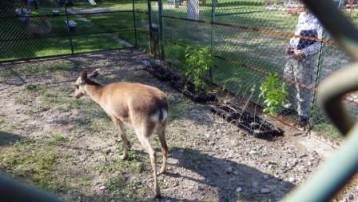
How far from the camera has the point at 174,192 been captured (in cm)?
446

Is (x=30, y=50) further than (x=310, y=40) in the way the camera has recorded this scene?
Yes

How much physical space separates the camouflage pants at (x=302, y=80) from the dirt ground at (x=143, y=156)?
43 cm

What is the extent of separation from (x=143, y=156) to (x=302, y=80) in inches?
95.3

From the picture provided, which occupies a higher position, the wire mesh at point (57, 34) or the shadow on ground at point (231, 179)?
the wire mesh at point (57, 34)

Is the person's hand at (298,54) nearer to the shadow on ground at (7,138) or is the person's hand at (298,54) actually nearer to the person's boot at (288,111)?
the person's boot at (288,111)

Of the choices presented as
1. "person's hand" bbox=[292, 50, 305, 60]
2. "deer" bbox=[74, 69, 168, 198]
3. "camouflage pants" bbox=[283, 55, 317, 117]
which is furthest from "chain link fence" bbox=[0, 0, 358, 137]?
"deer" bbox=[74, 69, 168, 198]

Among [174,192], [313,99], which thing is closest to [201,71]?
[313,99]

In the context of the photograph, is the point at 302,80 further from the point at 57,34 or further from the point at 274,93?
the point at 57,34

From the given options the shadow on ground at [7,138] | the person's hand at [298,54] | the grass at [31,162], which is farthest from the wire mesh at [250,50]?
the shadow on ground at [7,138]

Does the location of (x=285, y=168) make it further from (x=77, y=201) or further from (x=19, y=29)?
(x=19, y=29)

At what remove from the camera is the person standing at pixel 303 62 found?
5.67 metres

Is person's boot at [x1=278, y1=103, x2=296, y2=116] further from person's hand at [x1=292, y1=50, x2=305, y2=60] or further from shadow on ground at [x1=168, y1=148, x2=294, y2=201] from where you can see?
shadow on ground at [x1=168, y1=148, x2=294, y2=201]

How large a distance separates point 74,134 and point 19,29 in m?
8.25

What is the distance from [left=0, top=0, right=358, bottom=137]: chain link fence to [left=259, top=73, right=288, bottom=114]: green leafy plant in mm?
242
